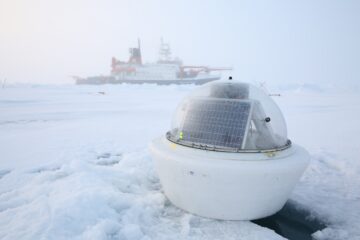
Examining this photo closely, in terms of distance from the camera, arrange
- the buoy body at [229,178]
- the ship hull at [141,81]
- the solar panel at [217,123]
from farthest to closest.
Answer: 1. the ship hull at [141,81]
2. the solar panel at [217,123]
3. the buoy body at [229,178]

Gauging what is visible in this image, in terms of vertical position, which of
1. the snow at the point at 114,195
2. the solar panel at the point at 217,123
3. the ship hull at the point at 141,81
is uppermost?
the solar panel at the point at 217,123

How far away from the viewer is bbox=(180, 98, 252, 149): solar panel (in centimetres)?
319

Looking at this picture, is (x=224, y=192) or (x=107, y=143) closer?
(x=224, y=192)

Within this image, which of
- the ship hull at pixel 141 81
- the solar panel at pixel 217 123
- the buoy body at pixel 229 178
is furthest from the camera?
the ship hull at pixel 141 81

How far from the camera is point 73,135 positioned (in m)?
8.48

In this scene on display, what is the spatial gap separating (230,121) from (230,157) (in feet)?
1.68

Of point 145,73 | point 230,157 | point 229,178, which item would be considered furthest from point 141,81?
point 229,178

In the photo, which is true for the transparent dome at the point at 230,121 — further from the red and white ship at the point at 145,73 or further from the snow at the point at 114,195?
the red and white ship at the point at 145,73

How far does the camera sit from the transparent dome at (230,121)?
3206 mm

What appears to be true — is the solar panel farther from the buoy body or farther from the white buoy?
the buoy body

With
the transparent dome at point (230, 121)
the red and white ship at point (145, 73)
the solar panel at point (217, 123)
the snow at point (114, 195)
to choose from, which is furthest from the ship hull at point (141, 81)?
the solar panel at point (217, 123)

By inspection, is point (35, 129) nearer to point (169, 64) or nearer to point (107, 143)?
point (107, 143)

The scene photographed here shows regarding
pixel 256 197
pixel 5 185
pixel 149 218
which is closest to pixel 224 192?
pixel 256 197

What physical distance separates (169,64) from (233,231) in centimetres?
5102
